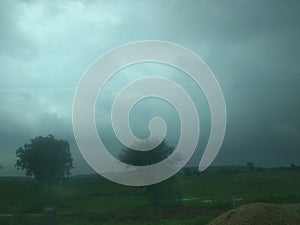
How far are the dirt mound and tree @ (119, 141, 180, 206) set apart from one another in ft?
136

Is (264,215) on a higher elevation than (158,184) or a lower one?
lower

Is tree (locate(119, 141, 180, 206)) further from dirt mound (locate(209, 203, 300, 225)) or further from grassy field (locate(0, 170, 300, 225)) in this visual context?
dirt mound (locate(209, 203, 300, 225))

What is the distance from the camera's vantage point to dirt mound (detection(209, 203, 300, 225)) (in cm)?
922

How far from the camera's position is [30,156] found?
5438 centimetres

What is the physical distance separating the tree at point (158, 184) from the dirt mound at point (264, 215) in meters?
41.4

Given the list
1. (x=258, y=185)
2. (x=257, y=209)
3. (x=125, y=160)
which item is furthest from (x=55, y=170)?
(x=257, y=209)

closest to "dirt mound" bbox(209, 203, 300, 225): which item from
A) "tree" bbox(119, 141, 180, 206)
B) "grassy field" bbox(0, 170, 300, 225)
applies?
"grassy field" bbox(0, 170, 300, 225)

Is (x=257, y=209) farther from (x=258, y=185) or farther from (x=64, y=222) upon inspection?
(x=258, y=185)

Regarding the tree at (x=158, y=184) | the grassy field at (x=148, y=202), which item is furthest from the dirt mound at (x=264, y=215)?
the tree at (x=158, y=184)

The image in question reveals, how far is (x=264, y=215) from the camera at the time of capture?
30.4ft

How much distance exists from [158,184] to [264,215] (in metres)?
→ 43.8

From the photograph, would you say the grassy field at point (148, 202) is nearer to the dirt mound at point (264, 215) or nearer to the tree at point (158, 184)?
the tree at point (158, 184)

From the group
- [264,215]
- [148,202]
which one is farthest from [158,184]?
[264,215]

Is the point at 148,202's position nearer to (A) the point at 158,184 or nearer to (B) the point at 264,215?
(A) the point at 158,184
